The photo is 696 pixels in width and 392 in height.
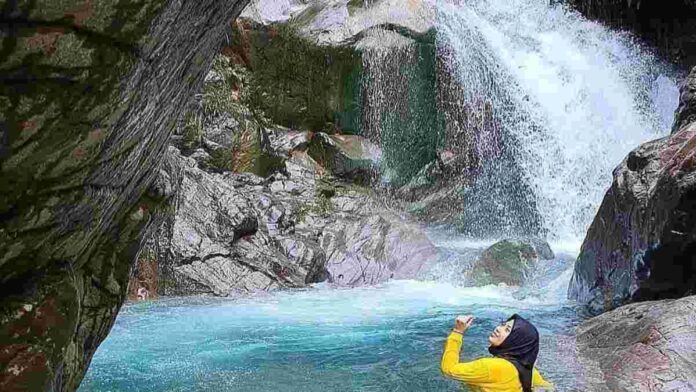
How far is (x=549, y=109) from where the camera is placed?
19141 millimetres

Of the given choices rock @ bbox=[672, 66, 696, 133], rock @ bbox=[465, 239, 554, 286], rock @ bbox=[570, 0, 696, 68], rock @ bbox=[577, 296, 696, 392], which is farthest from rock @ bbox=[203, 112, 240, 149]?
rock @ bbox=[570, 0, 696, 68]

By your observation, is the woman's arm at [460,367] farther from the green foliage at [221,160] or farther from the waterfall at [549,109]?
the green foliage at [221,160]

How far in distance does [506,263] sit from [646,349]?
22.2 ft

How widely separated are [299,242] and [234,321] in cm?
400

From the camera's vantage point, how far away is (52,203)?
291 centimetres

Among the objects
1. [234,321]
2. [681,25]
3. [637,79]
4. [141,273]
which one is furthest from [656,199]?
[681,25]

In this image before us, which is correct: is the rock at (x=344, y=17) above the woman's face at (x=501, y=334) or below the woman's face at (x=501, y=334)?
above

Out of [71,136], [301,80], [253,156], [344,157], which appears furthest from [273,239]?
[71,136]

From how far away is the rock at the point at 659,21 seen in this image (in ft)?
68.0

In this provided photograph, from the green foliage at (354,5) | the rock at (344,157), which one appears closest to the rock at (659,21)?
the green foliage at (354,5)

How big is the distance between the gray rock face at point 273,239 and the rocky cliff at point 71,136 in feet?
27.0

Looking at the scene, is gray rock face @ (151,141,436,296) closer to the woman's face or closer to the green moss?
the green moss

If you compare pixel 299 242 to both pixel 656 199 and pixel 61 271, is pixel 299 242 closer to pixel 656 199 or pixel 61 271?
pixel 656 199

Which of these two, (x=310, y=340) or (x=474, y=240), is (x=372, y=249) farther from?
(x=310, y=340)
